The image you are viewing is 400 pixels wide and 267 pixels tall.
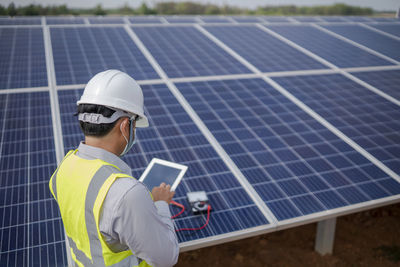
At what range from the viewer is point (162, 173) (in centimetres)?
441

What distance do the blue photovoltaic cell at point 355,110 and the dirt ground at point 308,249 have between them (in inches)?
90.6

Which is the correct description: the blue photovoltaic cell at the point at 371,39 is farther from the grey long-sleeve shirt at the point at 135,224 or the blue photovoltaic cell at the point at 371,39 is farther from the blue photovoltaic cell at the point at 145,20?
the grey long-sleeve shirt at the point at 135,224

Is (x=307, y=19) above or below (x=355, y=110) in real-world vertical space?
above

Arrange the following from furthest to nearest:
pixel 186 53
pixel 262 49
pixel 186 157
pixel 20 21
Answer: pixel 20 21
pixel 262 49
pixel 186 53
pixel 186 157

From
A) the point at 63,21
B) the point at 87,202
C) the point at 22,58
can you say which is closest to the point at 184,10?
the point at 63,21

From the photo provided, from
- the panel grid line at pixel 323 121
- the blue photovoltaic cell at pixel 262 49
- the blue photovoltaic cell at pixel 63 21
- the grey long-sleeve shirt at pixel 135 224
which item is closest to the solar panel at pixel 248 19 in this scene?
the blue photovoltaic cell at pixel 262 49

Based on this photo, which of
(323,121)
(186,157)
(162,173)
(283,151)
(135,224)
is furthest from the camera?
(323,121)

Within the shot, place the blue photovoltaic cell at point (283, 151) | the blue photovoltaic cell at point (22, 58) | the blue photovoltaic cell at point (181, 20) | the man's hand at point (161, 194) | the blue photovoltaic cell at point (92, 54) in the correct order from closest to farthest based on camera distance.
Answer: the man's hand at point (161, 194) → the blue photovoltaic cell at point (283, 151) → the blue photovoltaic cell at point (22, 58) → the blue photovoltaic cell at point (92, 54) → the blue photovoltaic cell at point (181, 20)

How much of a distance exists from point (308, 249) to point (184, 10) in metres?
38.8

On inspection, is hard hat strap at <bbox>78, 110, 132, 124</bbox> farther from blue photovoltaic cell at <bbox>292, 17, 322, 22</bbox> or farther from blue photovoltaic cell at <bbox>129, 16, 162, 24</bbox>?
blue photovoltaic cell at <bbox>292, 17, 322, 22</bbox>

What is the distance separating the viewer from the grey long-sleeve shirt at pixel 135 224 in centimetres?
210

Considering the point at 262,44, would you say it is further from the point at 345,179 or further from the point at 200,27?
the point at 345,179

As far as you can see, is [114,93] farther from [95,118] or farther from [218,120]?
[218,120]

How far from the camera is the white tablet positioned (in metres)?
4.24
